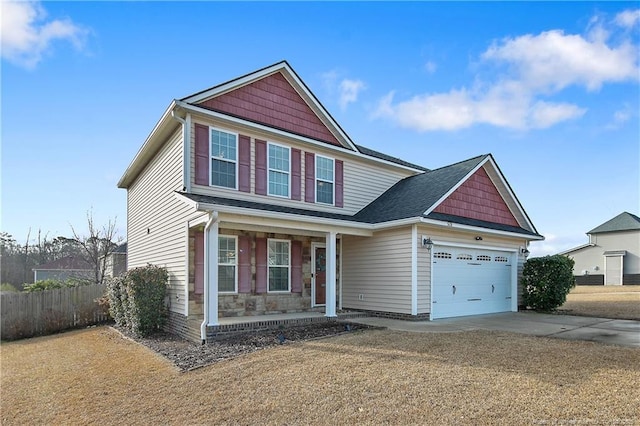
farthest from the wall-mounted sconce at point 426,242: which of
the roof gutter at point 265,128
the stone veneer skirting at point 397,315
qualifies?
the roof gutter at point 265,128

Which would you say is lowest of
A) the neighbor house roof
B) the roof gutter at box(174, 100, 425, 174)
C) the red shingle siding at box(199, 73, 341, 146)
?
the neighbor house roof

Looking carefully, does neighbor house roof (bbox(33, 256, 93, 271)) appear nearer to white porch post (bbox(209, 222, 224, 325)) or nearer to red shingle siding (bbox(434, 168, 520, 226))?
white porch post (bbox(209, 222, 224, 325))

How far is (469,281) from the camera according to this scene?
13.2m

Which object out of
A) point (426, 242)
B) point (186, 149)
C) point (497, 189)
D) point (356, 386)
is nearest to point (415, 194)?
point (426, 242)

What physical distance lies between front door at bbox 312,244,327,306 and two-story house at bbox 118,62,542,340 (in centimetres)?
5

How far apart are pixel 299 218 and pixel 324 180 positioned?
Result: 326 cm

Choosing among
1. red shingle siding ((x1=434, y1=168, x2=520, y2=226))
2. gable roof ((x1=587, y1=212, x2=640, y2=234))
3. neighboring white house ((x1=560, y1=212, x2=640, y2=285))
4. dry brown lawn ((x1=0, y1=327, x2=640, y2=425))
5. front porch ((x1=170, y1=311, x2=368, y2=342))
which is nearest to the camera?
dry brown lawn ((x1=0, y1=327, x2=640, y2=425))

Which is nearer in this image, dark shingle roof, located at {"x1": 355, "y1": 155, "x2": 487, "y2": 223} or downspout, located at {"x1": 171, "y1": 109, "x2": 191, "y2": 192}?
downspout, located at {"x1": 171, "y1": 109, "x2": 191, "y2": 192}

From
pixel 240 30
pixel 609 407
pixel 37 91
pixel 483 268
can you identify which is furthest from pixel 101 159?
pixel 609 407

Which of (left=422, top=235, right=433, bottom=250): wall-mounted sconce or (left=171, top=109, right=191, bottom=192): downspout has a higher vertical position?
(left=171, top=109, right=191, bottom=192): downspout

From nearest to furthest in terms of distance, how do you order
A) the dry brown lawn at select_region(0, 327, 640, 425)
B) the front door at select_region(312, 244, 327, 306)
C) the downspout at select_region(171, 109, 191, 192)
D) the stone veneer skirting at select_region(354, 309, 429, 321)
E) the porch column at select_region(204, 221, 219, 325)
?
the dry brown lawn at select_region(0, 327, 640, 425) < the porch column at select_region(204, 221, 219, 325) < the downspout at select_region(171, 109, 191, 192) < the stone veneer skirting at select_region(354, 309, 429, 321) < the front door at select_region(312, 244, 327, 306)

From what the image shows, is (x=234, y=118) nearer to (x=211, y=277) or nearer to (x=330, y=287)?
(x=211, y=277)

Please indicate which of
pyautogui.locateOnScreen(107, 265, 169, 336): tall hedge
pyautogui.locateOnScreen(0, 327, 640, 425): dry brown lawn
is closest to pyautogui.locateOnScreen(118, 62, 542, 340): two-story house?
pyautogui.locateOnScreen(107, 265, 169, 336): tall hedge

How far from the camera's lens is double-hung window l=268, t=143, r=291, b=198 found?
1211cm
